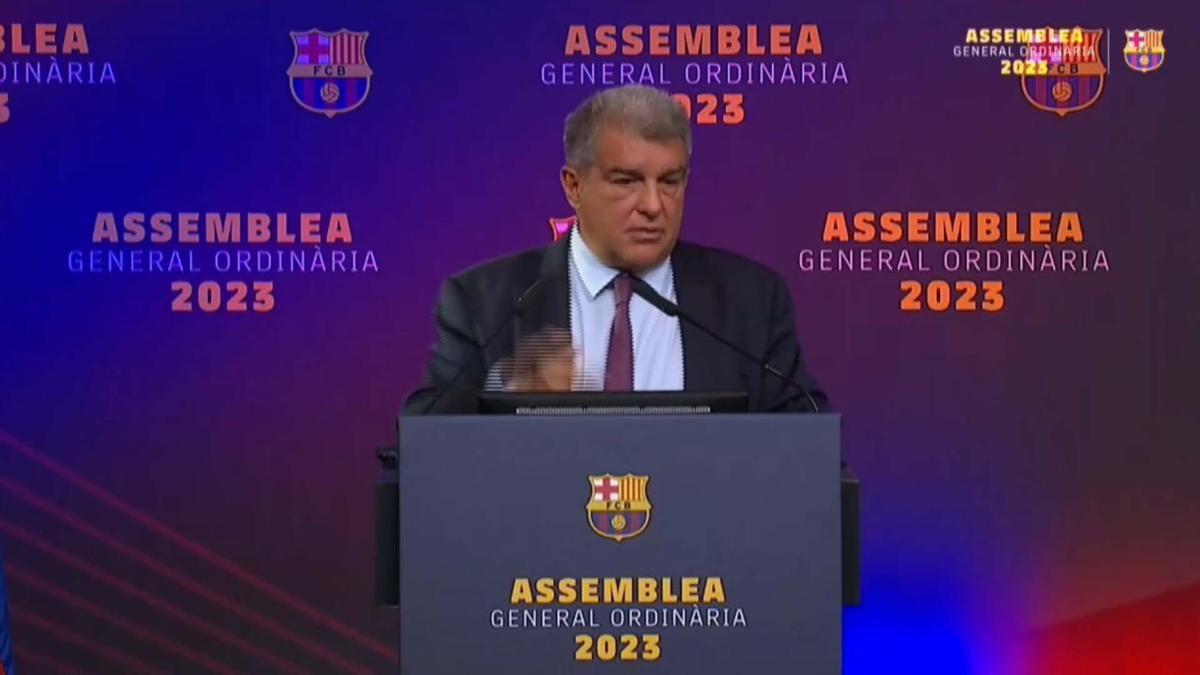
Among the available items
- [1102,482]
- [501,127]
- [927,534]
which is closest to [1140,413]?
[1102,482]

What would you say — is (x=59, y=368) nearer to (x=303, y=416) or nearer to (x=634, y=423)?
(x=303, y=416)

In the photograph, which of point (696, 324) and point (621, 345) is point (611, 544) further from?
point (621, 345)

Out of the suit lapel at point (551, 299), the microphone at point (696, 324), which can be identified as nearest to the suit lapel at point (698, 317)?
the suit lapel at point (551, 299)

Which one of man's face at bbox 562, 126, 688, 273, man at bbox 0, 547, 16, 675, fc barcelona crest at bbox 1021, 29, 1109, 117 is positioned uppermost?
fc barcelona crest at bbox 1021, 29, 1109, 117

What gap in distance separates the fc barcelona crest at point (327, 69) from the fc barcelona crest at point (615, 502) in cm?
255

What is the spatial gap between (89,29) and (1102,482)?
293 centimetres

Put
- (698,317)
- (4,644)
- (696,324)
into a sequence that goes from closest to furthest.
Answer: (696,324), (698,317), (4,644)

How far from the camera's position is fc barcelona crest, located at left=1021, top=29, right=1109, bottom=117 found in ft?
14.4

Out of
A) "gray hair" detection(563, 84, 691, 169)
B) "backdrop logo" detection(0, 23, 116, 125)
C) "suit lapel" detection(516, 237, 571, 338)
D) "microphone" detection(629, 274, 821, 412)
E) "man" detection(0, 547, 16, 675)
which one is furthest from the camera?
"backdrop logo" detection(0, 23, 116, 125)

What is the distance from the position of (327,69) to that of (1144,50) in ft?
7.04

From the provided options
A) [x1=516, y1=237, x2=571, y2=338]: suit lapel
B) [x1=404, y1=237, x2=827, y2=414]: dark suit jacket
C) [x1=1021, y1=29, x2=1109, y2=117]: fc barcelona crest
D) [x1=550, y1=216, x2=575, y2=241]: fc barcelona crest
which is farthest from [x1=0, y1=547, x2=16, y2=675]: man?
[x1=1021, y1=29, x2=1109, y2=117]: fc barcelona crest

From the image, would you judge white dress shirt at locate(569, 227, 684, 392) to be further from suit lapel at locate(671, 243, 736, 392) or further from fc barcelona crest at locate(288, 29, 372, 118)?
fc barcelona crest at locate(288, 29, 372, 118)

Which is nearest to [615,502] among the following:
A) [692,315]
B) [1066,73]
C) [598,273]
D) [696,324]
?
[696,324]

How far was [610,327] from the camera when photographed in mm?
3062
